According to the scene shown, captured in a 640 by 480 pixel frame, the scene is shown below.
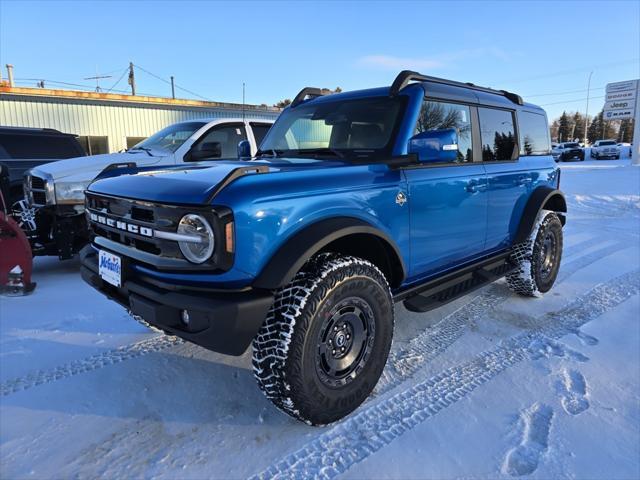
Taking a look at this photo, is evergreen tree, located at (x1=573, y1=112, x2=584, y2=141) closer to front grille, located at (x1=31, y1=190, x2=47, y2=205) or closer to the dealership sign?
the dealership sign

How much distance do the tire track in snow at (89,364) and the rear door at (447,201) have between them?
84.3 inches

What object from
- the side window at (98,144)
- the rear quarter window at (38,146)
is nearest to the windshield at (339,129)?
the rear quarter window at (38,146)

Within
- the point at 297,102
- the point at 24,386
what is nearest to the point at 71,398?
the point at 24,386

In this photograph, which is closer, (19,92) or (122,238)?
(122,238)

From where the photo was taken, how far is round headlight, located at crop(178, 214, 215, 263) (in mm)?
2205

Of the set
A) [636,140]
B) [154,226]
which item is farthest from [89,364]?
[636,140]

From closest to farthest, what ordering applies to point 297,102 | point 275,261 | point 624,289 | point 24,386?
point 275,261
point 24,386
point 297,102
point 624,289

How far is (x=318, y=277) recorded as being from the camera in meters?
2.42

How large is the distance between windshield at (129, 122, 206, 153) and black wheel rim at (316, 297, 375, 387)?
4.52m

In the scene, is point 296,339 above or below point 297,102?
below

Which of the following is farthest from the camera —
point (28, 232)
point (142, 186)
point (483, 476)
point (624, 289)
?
point (28, 232)

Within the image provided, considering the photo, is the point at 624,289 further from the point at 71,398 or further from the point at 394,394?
the point at 71,398

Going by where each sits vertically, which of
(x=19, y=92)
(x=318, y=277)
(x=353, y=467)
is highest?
(x=19, y=92)

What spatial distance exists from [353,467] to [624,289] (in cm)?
424
